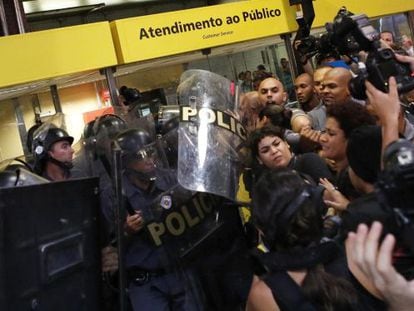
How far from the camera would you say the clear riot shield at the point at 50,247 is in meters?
1.65

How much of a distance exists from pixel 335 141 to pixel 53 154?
2.08 m

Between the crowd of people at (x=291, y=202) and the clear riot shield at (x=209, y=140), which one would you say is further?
the clear riot shield at (x=209, y=140)

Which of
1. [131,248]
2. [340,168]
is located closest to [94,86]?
[131,248]

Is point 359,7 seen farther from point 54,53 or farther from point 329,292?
point 329,292

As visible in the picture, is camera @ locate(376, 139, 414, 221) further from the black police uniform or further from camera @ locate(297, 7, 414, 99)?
the black police uniform

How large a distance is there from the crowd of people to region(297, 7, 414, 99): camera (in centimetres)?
6

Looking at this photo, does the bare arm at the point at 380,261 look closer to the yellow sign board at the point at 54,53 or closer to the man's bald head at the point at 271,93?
the man's bald head at the point at 271,93

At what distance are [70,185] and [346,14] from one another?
4.78 ft

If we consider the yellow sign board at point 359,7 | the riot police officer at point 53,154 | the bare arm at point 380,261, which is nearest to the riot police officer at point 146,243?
the riot police officer at point 53,154

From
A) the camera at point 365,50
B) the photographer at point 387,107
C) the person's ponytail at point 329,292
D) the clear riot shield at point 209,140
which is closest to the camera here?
the person's ponytail at point 329,292

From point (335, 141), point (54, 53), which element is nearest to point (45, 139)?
point (54, 53)

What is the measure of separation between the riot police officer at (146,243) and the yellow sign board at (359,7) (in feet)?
12.1

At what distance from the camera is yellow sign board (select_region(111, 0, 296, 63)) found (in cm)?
501

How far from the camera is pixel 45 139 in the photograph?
13.3 feet
